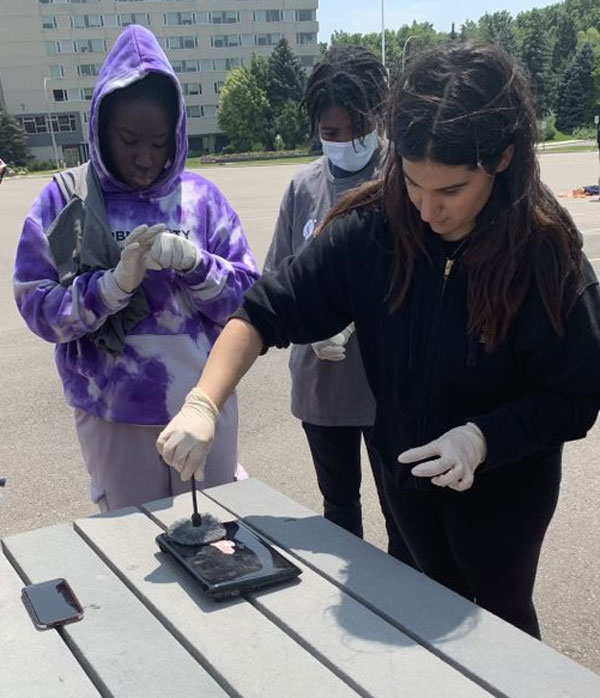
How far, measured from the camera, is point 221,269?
196 centimetres

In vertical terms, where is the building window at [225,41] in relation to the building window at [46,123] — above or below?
above

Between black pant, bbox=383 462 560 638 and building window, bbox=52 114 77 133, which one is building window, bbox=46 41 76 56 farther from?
black pant, bbox=383 462 560 638

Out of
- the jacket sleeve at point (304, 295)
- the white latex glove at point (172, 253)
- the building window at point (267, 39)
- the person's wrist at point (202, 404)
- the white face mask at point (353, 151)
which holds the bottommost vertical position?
the person's wrist at point (202, 404)

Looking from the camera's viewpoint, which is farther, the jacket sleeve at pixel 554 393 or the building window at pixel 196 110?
the building window at pixel 196 110

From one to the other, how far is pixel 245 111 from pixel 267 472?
49912 millimetres

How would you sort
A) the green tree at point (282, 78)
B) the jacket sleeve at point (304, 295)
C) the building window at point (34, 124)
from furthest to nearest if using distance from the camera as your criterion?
the building window at point (34, 124) < the green tree at point (282, 78) < the jacket sleeve at point (304, 295)

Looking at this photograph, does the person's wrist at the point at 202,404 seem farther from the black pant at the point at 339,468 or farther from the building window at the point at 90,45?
the building window at the point at 90,45

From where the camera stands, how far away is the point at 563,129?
52.5 m

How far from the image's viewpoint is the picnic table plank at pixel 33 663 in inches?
44.5

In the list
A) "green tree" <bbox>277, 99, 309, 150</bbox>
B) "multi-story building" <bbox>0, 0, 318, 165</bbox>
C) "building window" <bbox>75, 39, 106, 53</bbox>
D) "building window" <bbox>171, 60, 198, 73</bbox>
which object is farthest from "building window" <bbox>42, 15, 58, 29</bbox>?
"green tree" <bbox>277, 99, 309, 150</bbox>

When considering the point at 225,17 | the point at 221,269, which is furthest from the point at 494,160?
the point at 225,17

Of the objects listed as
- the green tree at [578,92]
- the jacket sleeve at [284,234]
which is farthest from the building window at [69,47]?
the jacket sleeve at [284,234]

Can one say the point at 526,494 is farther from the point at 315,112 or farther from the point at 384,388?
the point at 315,112

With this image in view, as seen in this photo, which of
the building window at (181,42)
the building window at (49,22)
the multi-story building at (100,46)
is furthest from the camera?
the building window at (181,42)
